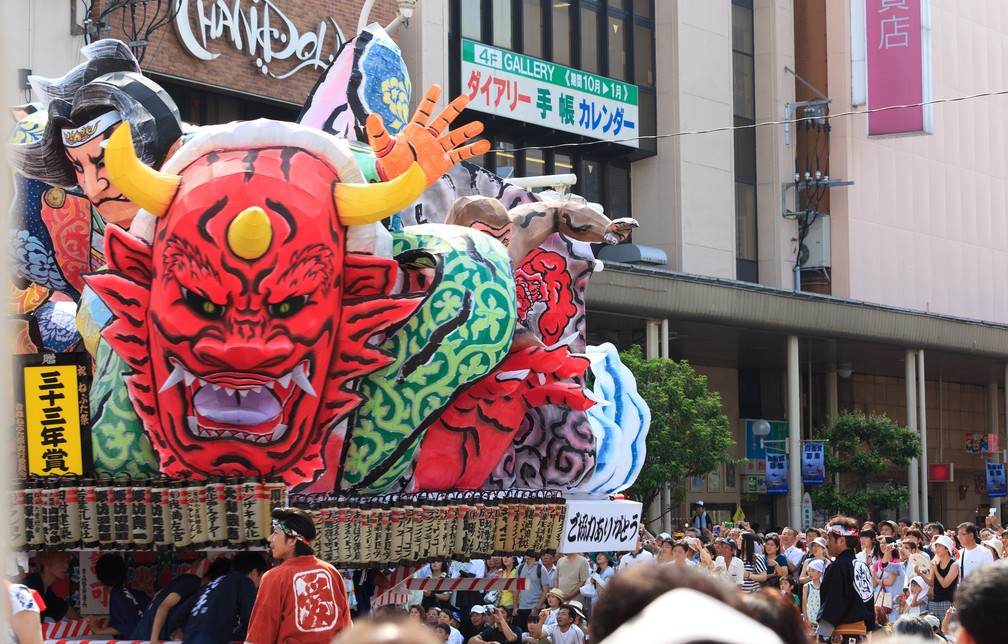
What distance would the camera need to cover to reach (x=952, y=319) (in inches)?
1649

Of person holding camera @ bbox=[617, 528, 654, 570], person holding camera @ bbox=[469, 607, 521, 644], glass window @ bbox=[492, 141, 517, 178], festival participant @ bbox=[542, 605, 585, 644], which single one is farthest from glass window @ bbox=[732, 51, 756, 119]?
festival participant @ bbox=[542, 605, 585, 644]

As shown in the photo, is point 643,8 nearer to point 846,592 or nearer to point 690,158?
point 690,158

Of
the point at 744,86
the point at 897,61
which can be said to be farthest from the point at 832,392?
the point at 897,61

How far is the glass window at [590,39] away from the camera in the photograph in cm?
3775

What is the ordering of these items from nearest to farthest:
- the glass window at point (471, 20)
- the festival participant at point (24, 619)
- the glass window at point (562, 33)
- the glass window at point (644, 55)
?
1. the festival participant at point (24, 619)
2. the glass window at point (471, 20)
3. the glass window at point (562, 33)
4. the glass window at point (644, 55)

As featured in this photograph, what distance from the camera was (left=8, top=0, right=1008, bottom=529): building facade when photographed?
32812mm

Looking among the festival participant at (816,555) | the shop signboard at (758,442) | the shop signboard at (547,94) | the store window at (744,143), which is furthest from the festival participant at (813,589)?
the store window at (744,143)

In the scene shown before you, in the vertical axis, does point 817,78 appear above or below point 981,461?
above

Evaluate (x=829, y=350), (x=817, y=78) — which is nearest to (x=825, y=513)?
(x=829, y=350)

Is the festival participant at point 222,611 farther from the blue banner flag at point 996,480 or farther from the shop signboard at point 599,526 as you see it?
the blue banner flag at point 996,480

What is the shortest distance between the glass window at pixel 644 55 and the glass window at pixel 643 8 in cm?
36

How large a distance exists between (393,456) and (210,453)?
65.3 inches

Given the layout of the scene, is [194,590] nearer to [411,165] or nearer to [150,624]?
[150,624]

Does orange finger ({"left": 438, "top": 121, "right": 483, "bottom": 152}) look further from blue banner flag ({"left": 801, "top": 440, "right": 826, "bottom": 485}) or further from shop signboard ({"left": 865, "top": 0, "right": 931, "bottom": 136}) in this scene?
shop signboard ({"left": 865, "top": 0, "right": 931, "bottom": 136})
